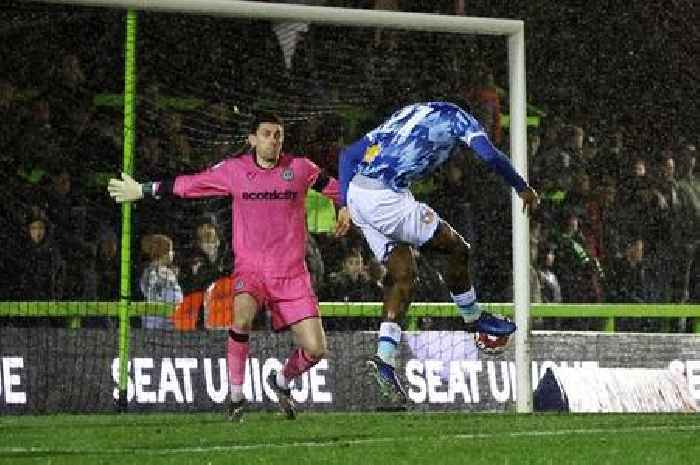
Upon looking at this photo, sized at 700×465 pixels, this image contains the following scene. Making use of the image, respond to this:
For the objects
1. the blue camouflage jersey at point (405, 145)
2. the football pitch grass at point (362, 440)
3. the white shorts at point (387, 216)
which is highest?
the blue camouflage jersey at point (405, 145)

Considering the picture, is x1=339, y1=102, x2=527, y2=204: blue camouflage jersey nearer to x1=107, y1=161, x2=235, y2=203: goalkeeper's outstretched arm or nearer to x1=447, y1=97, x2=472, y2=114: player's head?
x1=107, y1=161, x2=235, y2=203: goalkeeper's outstretched arm

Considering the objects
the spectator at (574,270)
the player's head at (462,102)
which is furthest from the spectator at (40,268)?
the spectator at (574,270)

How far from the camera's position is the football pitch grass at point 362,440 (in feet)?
28.0

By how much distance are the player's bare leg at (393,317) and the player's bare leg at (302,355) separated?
550 mm

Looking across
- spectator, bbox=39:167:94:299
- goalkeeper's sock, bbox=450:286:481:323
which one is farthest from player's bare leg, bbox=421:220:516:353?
spectator, bbox=39:167:94:299

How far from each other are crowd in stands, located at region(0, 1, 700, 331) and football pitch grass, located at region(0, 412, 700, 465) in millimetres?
2562

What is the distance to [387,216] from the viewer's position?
12.6 metres

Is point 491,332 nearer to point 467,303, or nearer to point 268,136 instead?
point 467,303

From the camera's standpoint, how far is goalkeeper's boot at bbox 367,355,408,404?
12102 mm

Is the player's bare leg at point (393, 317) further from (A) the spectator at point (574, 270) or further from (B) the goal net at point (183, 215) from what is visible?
(A) the spectator at point (574, 270)

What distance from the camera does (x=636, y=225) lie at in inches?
732

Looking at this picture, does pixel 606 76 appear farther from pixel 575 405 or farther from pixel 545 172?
pixel 575 405

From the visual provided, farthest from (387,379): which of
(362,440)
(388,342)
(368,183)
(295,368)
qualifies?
(362,440)

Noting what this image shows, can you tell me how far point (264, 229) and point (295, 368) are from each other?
38.6 inches
